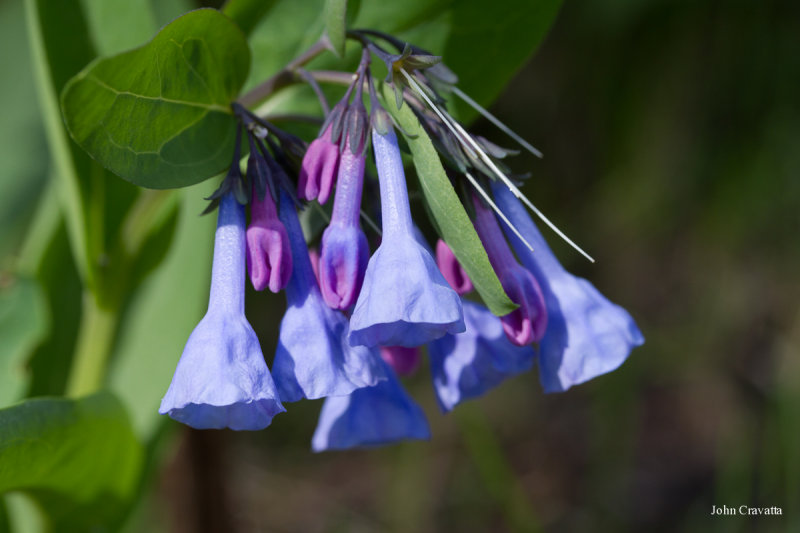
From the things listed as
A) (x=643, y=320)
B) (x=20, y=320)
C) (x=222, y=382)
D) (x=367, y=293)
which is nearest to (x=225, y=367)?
(x=222, y=382)

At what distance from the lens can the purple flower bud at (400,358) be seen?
0.83 metres

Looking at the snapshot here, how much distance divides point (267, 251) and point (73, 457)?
402mm

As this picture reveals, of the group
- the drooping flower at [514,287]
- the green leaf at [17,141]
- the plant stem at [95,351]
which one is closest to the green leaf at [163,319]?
the plant stem at [95,351]

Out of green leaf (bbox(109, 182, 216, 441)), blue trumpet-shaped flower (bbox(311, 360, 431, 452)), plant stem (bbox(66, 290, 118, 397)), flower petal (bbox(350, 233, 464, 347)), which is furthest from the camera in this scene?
green leaf (bbox(109, 182, 216, 441))

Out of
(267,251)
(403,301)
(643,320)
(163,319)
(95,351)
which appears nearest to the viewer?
(403,301)

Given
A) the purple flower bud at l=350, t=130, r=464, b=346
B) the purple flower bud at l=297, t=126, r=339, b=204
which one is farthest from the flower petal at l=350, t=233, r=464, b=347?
the purple flower bud at l=297, t=126, r=339, b=204

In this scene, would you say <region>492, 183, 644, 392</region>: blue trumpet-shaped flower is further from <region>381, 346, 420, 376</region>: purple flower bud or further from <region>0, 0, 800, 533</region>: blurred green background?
<region>0, 0, 800, 533</region>: blurred green background

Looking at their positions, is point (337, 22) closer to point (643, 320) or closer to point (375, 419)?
point (375, 419)

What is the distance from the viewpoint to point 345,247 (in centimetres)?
66

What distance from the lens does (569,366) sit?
2.31 ft

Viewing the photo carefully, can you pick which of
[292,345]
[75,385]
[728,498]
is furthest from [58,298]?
[728,498]

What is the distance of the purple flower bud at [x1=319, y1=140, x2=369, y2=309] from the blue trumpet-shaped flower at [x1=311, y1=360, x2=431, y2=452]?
166mm

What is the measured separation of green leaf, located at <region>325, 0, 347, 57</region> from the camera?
26.9 inches

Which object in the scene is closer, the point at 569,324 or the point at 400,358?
the point at 569,324
